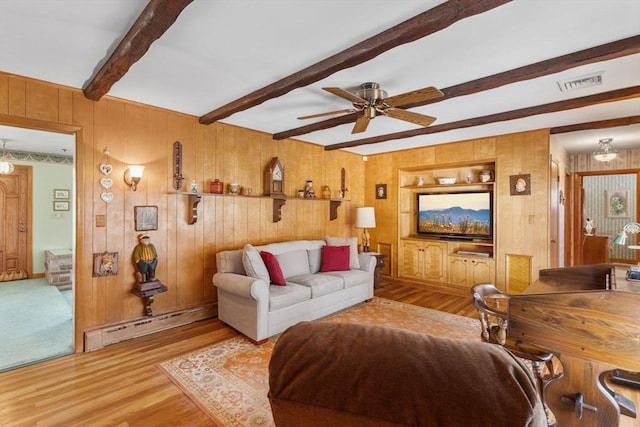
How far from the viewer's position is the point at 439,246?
208 inches

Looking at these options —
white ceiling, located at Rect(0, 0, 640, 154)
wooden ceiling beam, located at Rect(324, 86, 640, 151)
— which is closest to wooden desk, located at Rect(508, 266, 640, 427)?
white ceiling, located at Rect(0, 0, 640, 154)

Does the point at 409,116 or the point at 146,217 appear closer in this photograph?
the point at 409,116

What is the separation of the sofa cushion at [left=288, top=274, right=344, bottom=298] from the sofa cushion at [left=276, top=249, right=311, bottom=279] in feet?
0.35

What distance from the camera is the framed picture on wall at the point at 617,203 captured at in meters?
7.15

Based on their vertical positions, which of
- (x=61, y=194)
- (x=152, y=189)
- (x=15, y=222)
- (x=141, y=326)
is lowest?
(x=141, y=326)

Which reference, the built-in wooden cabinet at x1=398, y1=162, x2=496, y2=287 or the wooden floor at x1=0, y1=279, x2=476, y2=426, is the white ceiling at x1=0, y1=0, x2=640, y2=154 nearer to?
the built-in wooden cabinet at x1=398, y1=162, x2=496, y2=287

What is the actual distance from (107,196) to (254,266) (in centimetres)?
167

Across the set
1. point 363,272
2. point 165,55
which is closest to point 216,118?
point 165,55

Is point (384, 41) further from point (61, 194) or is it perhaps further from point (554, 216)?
point (61, 194)

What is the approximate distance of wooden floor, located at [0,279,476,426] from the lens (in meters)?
2.03

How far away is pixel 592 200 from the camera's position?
7676mm

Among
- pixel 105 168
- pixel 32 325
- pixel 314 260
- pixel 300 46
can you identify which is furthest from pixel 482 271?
pixel 32 325

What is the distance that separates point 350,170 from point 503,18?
165 inches

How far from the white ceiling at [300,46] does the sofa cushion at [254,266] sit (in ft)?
5.50
